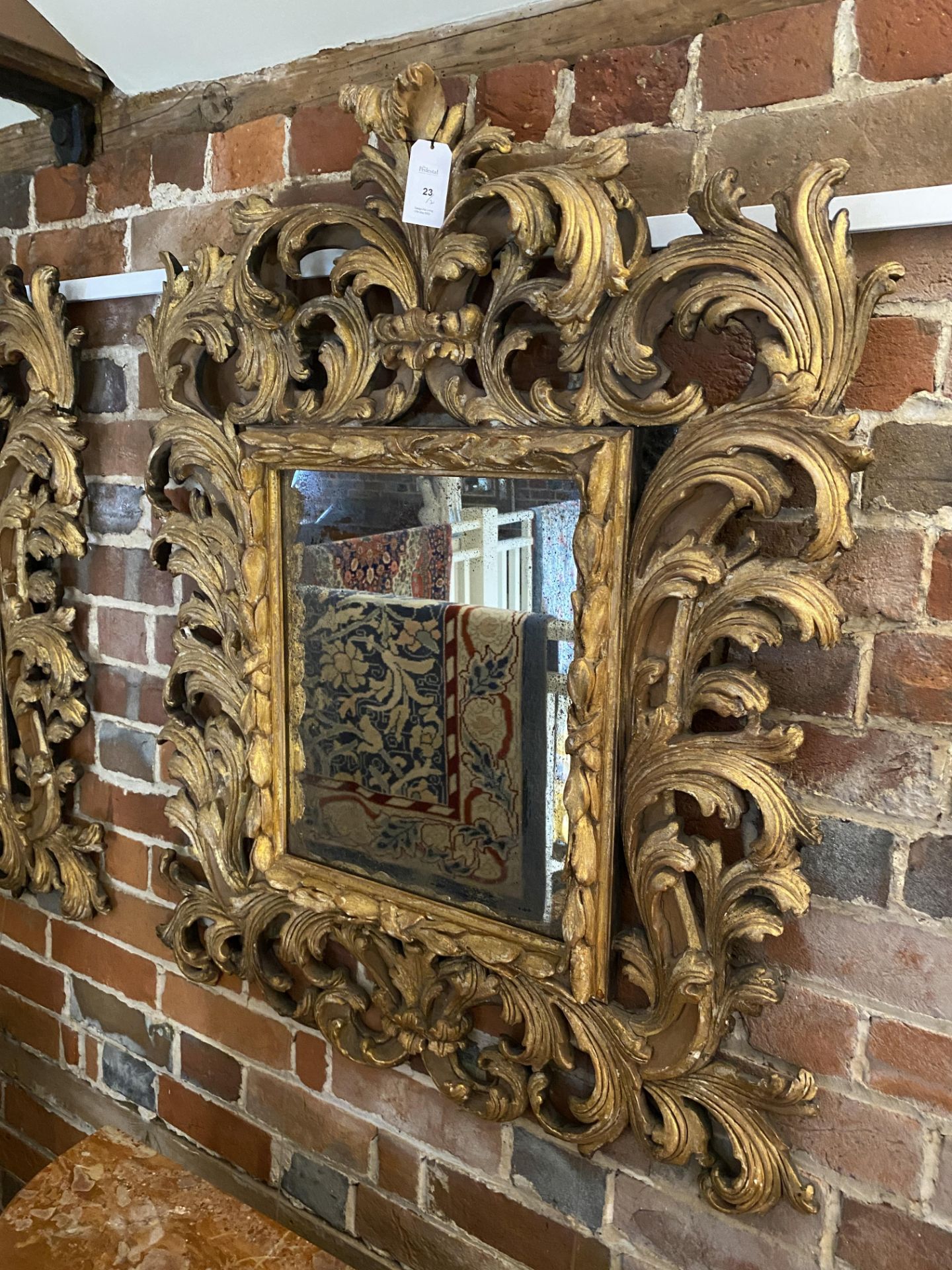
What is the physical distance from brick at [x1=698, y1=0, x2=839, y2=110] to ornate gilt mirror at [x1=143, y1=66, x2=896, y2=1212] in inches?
4.1

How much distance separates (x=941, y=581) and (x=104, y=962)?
1.19 m

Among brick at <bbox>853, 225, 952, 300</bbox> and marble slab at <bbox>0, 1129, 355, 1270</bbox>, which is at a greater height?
brick at <bbox>853, 225, 952, 300</bbox>

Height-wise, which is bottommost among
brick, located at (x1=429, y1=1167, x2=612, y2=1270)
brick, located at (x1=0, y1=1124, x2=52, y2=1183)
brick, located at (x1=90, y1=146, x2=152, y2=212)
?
brick, located at (x1=0, y1=1124, x2=52, y2=1183)

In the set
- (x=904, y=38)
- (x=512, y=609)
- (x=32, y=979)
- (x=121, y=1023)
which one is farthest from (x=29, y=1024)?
(x=904, y=38)

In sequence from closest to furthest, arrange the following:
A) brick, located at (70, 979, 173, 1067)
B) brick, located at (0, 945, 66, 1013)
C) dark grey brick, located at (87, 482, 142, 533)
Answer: dark grey brick, located at (87, 482, 142, 533) < brick, located at (70, 979, 173, 1067) < brick, located at (0, 945, 66, 1013)

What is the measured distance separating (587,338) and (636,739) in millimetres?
338

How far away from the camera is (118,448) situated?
1.19 meters

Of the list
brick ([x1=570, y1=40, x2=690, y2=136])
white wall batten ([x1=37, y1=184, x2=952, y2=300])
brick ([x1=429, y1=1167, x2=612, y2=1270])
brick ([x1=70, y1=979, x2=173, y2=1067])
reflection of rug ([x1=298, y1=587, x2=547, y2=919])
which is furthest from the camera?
brick ([x1=70, y1=979, x2=173, y2=1067])

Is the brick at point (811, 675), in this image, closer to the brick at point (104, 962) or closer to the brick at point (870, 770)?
the brick at point (870, 770)

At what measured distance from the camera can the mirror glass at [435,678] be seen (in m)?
0.85

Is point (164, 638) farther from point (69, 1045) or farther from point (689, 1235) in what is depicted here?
point (689, 1235)

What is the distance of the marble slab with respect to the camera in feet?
3.13

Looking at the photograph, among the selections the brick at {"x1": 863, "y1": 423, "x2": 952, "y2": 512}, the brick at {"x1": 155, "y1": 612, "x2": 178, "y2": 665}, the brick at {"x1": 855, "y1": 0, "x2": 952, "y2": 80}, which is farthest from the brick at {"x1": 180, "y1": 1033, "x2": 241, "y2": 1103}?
the brick at {"x1": 855, "y1": 0, "x2": 952, "y2": 80}

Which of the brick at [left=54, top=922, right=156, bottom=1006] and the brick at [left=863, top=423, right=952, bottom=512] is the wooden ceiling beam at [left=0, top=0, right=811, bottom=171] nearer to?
the brick at [left=863, top=423, right=952, bottom=512]
